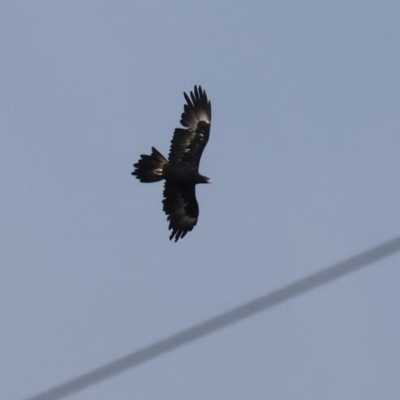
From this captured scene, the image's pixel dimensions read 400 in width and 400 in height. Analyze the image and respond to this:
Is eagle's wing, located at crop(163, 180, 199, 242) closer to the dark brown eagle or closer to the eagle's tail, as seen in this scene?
the dark brown eagle

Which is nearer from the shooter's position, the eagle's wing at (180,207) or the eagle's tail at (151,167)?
the eagle's tail at (151,167)

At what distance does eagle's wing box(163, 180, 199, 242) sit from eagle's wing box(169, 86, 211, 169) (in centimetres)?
92

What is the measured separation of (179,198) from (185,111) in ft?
9.61

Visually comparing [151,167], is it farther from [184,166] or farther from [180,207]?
[180,207]

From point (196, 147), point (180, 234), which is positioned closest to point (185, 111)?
point (196, 147)

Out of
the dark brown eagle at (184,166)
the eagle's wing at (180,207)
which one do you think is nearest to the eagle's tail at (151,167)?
the dark brown eagle at (184,166)

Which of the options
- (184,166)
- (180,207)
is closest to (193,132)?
(184,166)

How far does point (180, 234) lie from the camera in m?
35.5

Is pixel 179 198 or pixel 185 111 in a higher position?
pixel 185 111

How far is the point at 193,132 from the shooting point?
34.6m

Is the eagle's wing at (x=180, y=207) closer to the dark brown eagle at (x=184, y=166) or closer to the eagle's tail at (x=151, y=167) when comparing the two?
the dark brown eagle at (x=184, y=166)

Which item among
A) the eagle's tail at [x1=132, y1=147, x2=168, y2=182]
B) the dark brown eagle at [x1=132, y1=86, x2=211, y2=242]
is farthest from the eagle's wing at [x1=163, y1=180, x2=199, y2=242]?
the eagle's tail at [x1=132, y1=147, x2=168, y2=182]

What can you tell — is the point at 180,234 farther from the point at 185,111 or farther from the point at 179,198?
the point at 185,111

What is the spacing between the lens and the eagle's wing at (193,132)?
112ft
